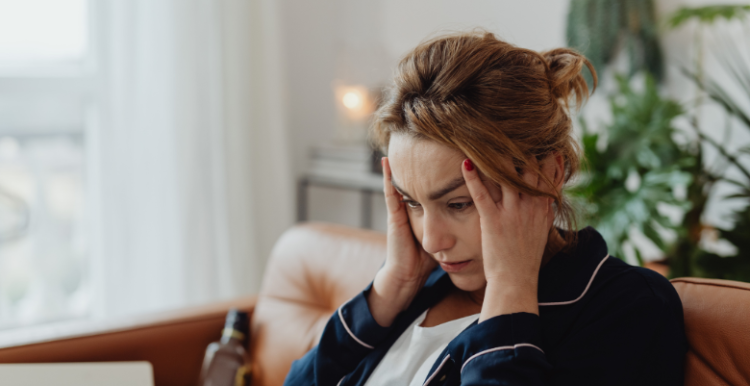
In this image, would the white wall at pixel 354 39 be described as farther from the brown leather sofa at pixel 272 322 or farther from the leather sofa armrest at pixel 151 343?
the leather sofa armrest at pixel 151 343

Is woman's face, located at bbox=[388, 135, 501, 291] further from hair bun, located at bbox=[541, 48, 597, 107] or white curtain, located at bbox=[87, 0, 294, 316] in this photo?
white curtain, located at bbox=[87, 0, 294, 316]

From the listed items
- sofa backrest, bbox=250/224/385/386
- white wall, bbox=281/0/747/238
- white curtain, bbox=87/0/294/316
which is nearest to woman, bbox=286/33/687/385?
sofa backrest, bbox=250/224/385/386

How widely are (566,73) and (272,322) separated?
936 millimetres

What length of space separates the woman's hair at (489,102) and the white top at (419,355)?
232 mm

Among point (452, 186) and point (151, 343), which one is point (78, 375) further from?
point (452, 186)

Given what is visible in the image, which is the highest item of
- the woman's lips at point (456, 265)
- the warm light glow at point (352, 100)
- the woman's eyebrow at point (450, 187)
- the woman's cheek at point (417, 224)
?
the woman's eyebrow at point (450, 187)

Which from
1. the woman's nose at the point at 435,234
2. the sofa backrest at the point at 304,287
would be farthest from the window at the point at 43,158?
the woman's nose at the point at 435,234

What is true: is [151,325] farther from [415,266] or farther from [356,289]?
[415,266]

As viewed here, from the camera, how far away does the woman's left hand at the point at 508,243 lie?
0.81 meters

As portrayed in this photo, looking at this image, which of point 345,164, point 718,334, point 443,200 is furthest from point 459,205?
point 345,164

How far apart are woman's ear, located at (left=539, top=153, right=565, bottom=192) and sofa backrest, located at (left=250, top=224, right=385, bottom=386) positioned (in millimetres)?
547

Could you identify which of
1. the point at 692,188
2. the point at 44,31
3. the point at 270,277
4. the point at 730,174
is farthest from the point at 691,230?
the point at 44,31

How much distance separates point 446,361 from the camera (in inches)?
34.6

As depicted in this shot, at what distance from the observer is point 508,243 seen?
83 cm
